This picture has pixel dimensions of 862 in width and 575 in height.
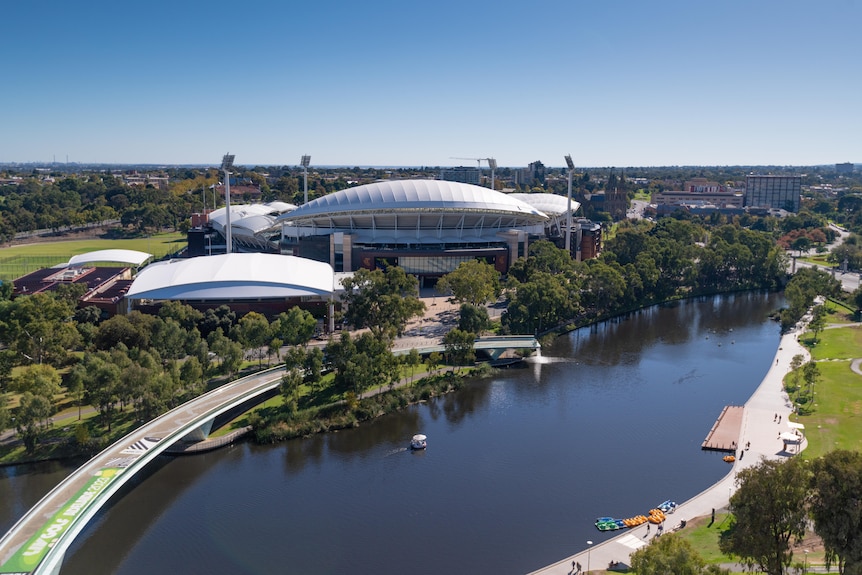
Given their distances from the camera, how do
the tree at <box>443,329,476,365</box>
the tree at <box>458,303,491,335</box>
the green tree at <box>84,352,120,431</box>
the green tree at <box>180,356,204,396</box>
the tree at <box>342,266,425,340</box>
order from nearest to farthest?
the green tree at <box>84,352,120,431</box> < the green tree at <box>180,356,204,396</box> < the tree at <box>443,329,476,365</box> < the tree at <box>342,266,425,340</box> < the tree at <box>458,303,491,335</box>

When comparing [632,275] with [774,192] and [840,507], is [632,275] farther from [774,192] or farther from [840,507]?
[774,192]

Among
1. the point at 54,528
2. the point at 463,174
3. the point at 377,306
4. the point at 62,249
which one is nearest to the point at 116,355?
the point at 54,528

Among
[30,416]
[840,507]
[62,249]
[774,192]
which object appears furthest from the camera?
[774,192]

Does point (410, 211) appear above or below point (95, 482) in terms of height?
above

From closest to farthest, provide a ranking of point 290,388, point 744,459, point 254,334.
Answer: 1. point 744,459
2. point 290,388
3. point 254,334

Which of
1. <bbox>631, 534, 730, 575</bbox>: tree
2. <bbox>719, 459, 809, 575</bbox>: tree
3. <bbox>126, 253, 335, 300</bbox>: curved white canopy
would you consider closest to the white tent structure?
<bbox>126, 253, 335, 300</bbox>: curved white canopy

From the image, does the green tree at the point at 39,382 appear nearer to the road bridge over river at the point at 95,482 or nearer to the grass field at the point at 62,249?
the road bridge over river at the point at 95,482

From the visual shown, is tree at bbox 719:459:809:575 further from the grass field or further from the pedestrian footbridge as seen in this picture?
the grass field
